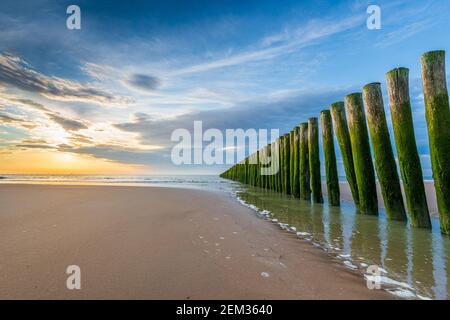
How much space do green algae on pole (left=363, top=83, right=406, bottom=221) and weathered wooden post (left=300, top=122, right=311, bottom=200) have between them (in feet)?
12.4

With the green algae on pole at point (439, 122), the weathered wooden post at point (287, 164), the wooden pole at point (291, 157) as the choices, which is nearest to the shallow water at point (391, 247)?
the green algae on pole at point (439, 122)

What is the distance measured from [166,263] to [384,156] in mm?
4634

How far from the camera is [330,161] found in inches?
284

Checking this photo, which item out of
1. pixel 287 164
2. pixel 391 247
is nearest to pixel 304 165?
pixel 287 164

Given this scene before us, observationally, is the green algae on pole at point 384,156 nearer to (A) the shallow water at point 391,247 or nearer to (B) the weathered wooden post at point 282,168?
(A) the shallow water at point 391,247

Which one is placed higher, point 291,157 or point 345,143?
point 345,143

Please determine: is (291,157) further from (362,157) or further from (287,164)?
(362,157)

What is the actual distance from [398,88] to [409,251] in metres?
2.91

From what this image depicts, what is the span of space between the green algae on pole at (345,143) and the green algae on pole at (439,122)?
2184 mm

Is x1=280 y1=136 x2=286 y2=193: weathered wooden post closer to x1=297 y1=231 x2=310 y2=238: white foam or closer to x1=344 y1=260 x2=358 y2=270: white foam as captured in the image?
x1=297 y1=231 x2=310 y2=238: white foam

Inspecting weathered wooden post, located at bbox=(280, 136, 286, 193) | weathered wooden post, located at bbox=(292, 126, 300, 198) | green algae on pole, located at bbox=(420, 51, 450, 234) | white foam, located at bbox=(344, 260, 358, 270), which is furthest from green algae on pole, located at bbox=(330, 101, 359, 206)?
weathered wooden post, located at bbox=(280, 136, 286, 193)

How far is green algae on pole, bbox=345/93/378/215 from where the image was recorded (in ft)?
18.2

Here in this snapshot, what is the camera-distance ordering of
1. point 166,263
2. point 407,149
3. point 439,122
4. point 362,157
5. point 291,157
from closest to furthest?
1. point 166,263
2. point 439,122
3. point 407,149
4. point 362,157
5. point 291,157
